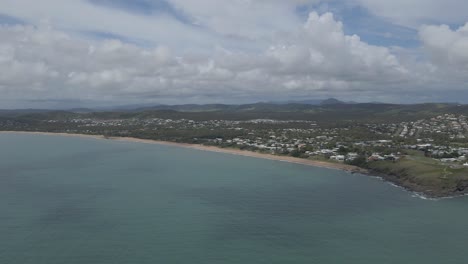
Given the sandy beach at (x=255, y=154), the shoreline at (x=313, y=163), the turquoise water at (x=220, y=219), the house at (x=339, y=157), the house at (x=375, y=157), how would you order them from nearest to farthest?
the turquoise water at (x=220, y=219) → the shoreline at (x=313, y=163) → the sandy beach at (x=255, y=154) → the house at (x=375, y=157) → the house at (x=339, y=157)

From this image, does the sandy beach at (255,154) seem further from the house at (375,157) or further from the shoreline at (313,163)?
the house at (375,157)

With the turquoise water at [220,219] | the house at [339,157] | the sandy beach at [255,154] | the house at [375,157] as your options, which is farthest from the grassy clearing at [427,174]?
the house at [339,157]

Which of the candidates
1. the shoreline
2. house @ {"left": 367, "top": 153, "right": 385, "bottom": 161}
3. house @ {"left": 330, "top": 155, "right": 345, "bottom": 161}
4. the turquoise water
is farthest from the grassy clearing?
house @ {"left": 330, "top": 155, "right": 345, "bottom": 161}

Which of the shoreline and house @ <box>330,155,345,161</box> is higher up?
house @ <box>330,155,345,161</box>

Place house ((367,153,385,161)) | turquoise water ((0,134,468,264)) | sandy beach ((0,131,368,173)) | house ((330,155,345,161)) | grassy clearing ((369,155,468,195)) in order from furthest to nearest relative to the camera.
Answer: house ((330,155,345,161)) < house ((367,153,385,161)) < sandy beach ((0,131,368,173)) < grassy clearing ((369,155,468,195)) < turquoise water ((0,134,468,264))

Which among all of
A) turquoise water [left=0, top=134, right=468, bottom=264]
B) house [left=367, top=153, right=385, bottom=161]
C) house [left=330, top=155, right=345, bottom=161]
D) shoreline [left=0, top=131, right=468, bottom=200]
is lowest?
turquoise water [left=0, top=134, right=468, bottom=264]

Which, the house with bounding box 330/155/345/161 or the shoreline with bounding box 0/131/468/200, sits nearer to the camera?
Result: the shoreline with bounding box 0/131/468/200

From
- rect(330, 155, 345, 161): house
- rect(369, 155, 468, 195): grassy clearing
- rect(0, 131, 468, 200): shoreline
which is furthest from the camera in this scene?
rect(330, 155, 345, 161): house

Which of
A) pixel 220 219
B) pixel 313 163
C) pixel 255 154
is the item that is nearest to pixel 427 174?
pixel 313 163

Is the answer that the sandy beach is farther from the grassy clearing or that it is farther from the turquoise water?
the turquoise water
